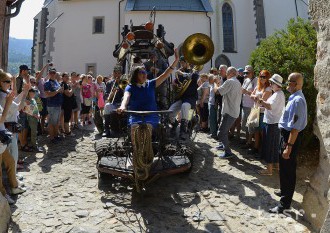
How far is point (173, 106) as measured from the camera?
23.1 feet

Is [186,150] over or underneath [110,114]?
underneath

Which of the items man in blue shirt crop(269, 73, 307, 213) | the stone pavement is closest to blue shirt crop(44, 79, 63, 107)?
the stone pavement

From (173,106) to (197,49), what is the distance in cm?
134

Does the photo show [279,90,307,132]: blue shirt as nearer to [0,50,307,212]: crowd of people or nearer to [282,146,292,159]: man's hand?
[0,50,307,212]: crowd of people

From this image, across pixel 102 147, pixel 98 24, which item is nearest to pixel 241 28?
pixel 98 24

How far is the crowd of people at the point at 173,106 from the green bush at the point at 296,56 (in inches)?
27.3

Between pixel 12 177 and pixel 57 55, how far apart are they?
2137 cm

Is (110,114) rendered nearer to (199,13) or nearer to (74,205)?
(74,205)

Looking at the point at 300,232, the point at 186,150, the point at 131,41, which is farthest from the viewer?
the point at 131,41

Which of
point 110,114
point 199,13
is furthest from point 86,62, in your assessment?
point 110,114

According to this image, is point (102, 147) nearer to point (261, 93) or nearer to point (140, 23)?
point (261, 93)

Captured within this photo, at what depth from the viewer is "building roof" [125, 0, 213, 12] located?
Result: 74.4ft

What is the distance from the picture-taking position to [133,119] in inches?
188

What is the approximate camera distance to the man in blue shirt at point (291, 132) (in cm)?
422
